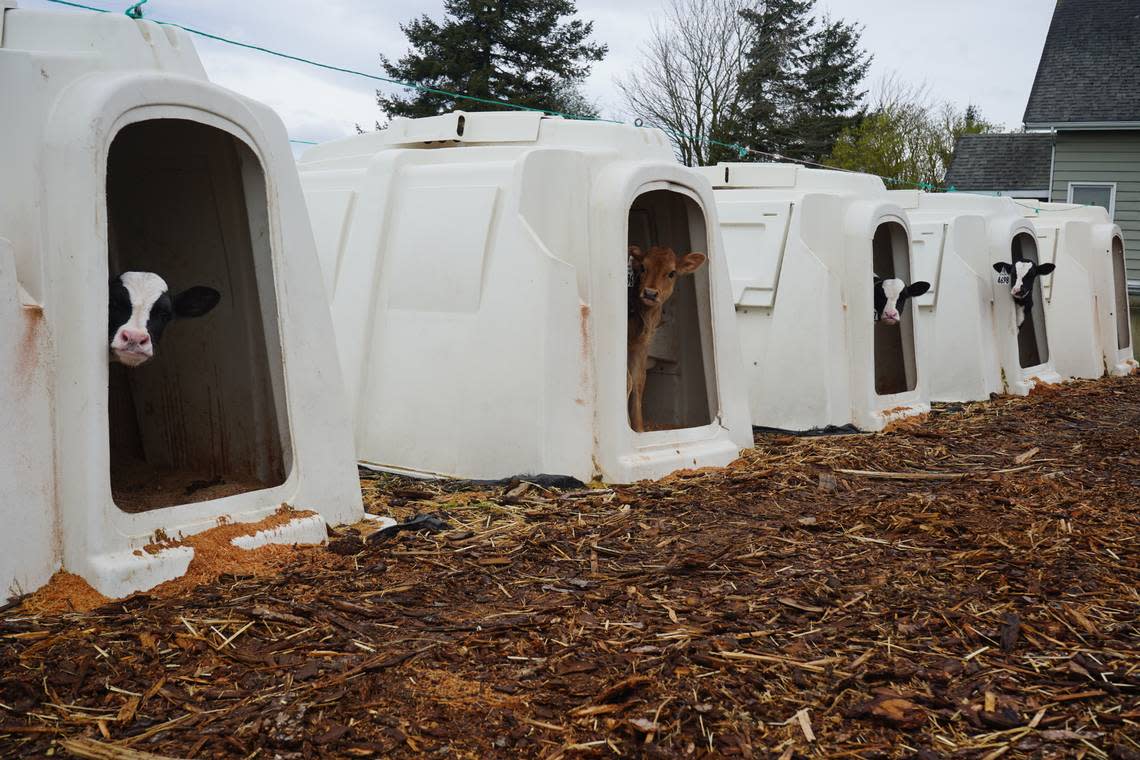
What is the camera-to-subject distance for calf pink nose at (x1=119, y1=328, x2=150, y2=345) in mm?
4320

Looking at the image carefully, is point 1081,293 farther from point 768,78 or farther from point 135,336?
point 768,78

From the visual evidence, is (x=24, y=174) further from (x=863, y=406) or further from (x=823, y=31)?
(x=823, y=31)

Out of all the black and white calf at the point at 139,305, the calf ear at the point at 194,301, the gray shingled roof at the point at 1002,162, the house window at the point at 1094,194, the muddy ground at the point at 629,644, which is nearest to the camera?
the muddy ground at the point at 629,644

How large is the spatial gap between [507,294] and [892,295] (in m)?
Answer: 5.05

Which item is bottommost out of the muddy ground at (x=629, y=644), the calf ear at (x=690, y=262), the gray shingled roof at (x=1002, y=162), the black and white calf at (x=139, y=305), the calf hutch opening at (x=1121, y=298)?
the muddy ground at (x=629, y=644)

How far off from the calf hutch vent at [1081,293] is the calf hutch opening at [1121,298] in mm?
222

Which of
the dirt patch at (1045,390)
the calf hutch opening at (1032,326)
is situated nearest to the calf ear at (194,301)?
the dirt patch at (1045,390)

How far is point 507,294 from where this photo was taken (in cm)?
647

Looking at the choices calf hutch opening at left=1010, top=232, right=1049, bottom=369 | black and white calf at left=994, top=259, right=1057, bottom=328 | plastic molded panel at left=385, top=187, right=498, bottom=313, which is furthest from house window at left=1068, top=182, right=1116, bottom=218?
plastic molded panel at left=385, top=187, right=498, bottom=313

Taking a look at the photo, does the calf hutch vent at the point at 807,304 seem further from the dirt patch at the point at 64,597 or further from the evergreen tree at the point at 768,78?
the evergreen tree at the point at 768,78

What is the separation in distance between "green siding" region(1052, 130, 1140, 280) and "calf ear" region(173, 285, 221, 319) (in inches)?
753

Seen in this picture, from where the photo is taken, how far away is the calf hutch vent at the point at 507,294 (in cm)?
643

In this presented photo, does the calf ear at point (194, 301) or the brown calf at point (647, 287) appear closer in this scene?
the calf ear at point (194, 301)

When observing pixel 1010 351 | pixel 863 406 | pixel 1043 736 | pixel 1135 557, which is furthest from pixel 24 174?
pixel 1010 351
